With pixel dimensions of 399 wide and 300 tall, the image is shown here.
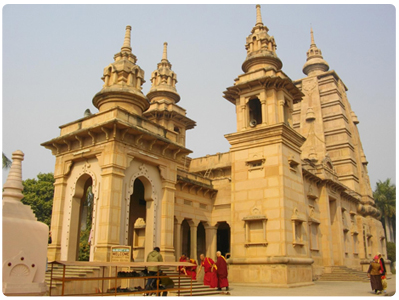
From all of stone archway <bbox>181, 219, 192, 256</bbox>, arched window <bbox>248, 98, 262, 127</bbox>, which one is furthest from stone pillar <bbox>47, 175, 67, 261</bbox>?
arched window <bbox>248, 98, 262, 127</bbox>

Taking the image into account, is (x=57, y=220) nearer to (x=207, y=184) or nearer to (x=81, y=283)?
(x=81, y=283)

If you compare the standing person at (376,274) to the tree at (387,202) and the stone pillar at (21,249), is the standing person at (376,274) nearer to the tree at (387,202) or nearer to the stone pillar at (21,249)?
the stone pillar at (21,249)

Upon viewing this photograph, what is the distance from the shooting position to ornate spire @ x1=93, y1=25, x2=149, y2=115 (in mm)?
20781

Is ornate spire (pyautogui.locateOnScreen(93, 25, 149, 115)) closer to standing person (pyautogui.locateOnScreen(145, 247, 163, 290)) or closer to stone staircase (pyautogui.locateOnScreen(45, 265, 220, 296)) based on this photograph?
standing person (pyautogui.locateOnScreen(145, 247, 163, 290))

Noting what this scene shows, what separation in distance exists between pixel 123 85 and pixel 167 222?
7778mm

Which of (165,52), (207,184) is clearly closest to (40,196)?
(165,52)

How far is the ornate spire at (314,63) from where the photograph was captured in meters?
52.1

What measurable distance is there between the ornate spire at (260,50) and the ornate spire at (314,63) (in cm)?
2545

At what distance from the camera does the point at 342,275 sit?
28094 mm

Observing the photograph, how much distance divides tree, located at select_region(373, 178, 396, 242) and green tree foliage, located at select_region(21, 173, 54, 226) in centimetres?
5472

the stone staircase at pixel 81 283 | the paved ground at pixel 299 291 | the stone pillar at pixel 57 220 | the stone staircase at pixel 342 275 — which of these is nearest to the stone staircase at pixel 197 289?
the stone staircase at pixel 81 283

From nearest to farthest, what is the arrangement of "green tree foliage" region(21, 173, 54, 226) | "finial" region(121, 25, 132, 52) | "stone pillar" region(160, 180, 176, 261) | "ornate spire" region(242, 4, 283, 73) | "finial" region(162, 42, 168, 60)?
1. "stone pillar" region(160, 180, 176, 261)
2. "finial" region(121, 25, 132, 52)
3. "ornate spire" region(242, 4, 283, 73)
4. "finial" region(162, 42, 168, 60)
5. "green tree foliage" region(21, 173, 54, 226)

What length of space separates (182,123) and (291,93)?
1086 centimetres

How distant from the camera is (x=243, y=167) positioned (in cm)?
2447
